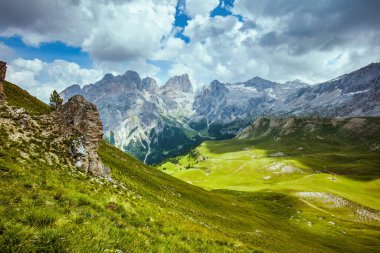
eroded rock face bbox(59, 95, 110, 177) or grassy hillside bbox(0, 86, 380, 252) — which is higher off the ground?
eroded rock face bbox(59, 95, 110, 177)

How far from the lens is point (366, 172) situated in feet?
619

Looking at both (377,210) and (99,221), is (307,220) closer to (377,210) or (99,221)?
(377,210)

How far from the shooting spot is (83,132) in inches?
1352

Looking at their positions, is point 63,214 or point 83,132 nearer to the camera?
point 63,214

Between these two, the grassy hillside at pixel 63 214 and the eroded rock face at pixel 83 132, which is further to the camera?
the eroded rock face at pixel 83 132

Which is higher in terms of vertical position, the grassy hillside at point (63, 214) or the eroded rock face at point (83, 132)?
the eroded rock face at point (83, 132)

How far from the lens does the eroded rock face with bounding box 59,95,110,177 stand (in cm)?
3075

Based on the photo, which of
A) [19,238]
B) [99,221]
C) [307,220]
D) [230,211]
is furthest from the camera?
[307,220]

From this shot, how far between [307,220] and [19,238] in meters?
99.1

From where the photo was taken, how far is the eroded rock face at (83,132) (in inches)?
1211

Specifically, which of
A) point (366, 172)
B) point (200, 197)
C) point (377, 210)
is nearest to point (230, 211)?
point (200, 197)

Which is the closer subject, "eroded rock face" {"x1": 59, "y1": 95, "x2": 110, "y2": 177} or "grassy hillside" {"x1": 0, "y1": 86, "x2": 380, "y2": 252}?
"grassy hillside" {"x1": 0, "y1": 86, "x2": 380, "y2": 252}

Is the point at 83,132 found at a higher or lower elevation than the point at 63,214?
higher

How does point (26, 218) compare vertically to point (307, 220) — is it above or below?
above
